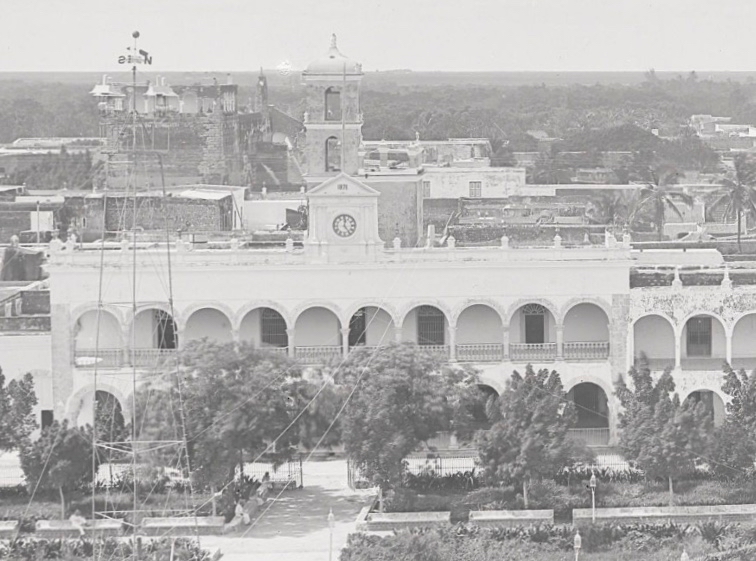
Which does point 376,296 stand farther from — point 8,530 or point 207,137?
point 207,137

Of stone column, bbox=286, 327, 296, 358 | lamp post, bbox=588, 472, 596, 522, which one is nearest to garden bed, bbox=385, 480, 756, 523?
lamp post, bbox=588, 472, 596, 522

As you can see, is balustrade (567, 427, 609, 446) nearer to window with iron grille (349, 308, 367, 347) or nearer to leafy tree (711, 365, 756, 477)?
leafy tree (711, 365, 756, 477)

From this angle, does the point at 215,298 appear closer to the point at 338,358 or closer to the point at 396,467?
the point at 338,358

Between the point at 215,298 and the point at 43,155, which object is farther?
the point at 43,155

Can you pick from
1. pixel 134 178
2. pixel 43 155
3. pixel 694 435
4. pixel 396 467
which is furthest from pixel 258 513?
pixel 43 155

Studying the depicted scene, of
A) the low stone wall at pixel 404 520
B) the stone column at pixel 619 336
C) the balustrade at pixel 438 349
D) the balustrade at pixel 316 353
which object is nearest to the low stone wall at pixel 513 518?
the low stone wall at pixel 404 520
